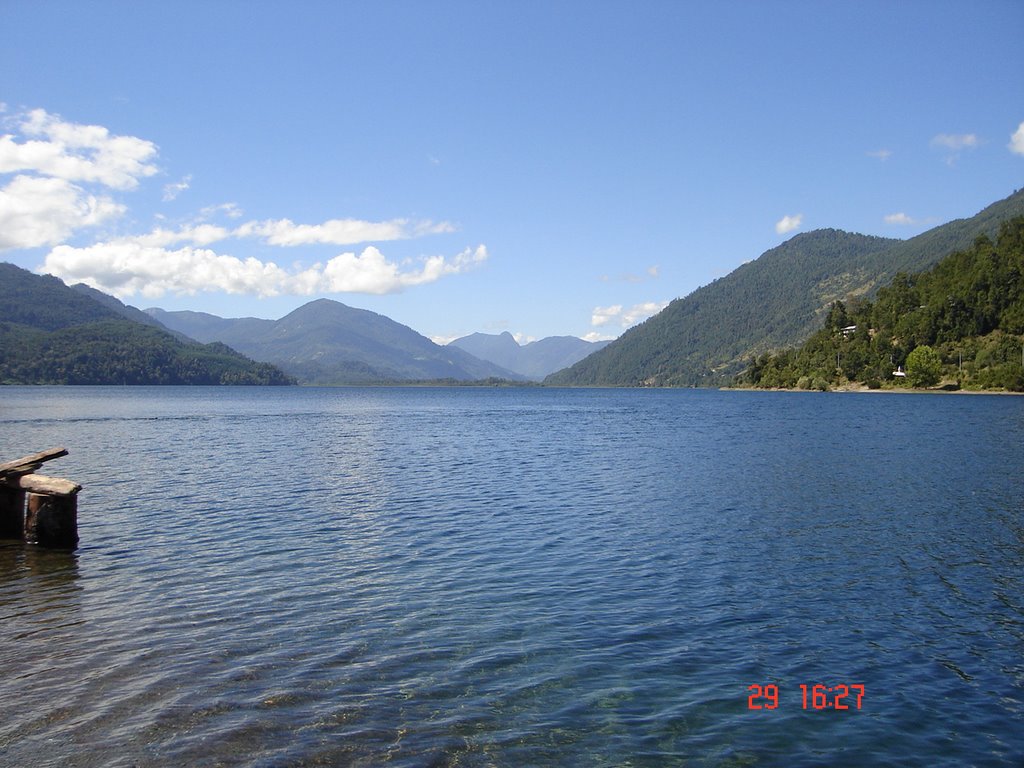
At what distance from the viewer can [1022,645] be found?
615 inches

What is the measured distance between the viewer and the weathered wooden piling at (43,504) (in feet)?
78.6

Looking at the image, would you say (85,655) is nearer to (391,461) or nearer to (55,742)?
(55,742)

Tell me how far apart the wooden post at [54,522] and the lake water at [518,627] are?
0.72m

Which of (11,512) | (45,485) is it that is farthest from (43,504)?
(11,512)

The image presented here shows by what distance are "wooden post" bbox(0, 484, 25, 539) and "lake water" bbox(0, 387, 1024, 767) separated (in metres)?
1.44

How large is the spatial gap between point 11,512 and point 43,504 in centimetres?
262

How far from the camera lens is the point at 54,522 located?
24.0 metres

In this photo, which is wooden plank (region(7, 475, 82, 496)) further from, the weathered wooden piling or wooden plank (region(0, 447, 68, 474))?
wooden plank (region(0, 447, 68, 474))

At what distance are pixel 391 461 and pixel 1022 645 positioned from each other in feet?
145

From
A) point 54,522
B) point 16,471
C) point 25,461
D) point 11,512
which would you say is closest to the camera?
point 54,522
